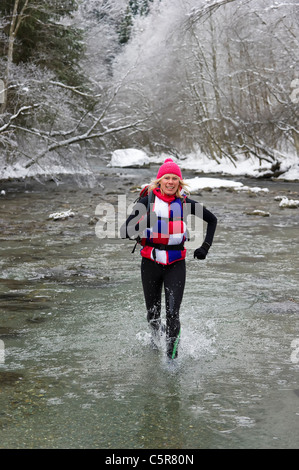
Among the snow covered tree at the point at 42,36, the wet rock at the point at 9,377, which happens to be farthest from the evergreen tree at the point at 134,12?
the wet rock at the point at 9,377

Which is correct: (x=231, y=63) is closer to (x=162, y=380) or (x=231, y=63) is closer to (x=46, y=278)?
(x=46, y=278)

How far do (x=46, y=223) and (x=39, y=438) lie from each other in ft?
37.1

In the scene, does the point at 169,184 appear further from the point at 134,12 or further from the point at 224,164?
the point at 134,12

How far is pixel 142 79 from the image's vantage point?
31500mm

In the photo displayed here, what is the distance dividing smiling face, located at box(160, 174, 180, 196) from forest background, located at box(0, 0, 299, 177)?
298 inches

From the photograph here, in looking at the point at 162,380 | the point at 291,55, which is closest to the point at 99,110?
the point at 291,55

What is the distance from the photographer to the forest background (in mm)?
22422

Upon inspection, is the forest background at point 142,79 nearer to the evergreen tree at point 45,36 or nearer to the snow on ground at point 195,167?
the evergreen tree at point 45,36

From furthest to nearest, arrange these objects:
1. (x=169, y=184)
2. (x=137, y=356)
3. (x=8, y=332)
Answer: (x=8, y=332), (x=137, y=356), (x=169, y=184)

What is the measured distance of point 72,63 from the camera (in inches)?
1068

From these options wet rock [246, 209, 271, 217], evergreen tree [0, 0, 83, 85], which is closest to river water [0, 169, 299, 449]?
wet rock [246, 209, 271, 217]

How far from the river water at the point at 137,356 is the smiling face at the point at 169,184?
1.42m

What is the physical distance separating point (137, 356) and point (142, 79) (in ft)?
90.3

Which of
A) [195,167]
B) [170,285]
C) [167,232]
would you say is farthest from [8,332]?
[195,167]
